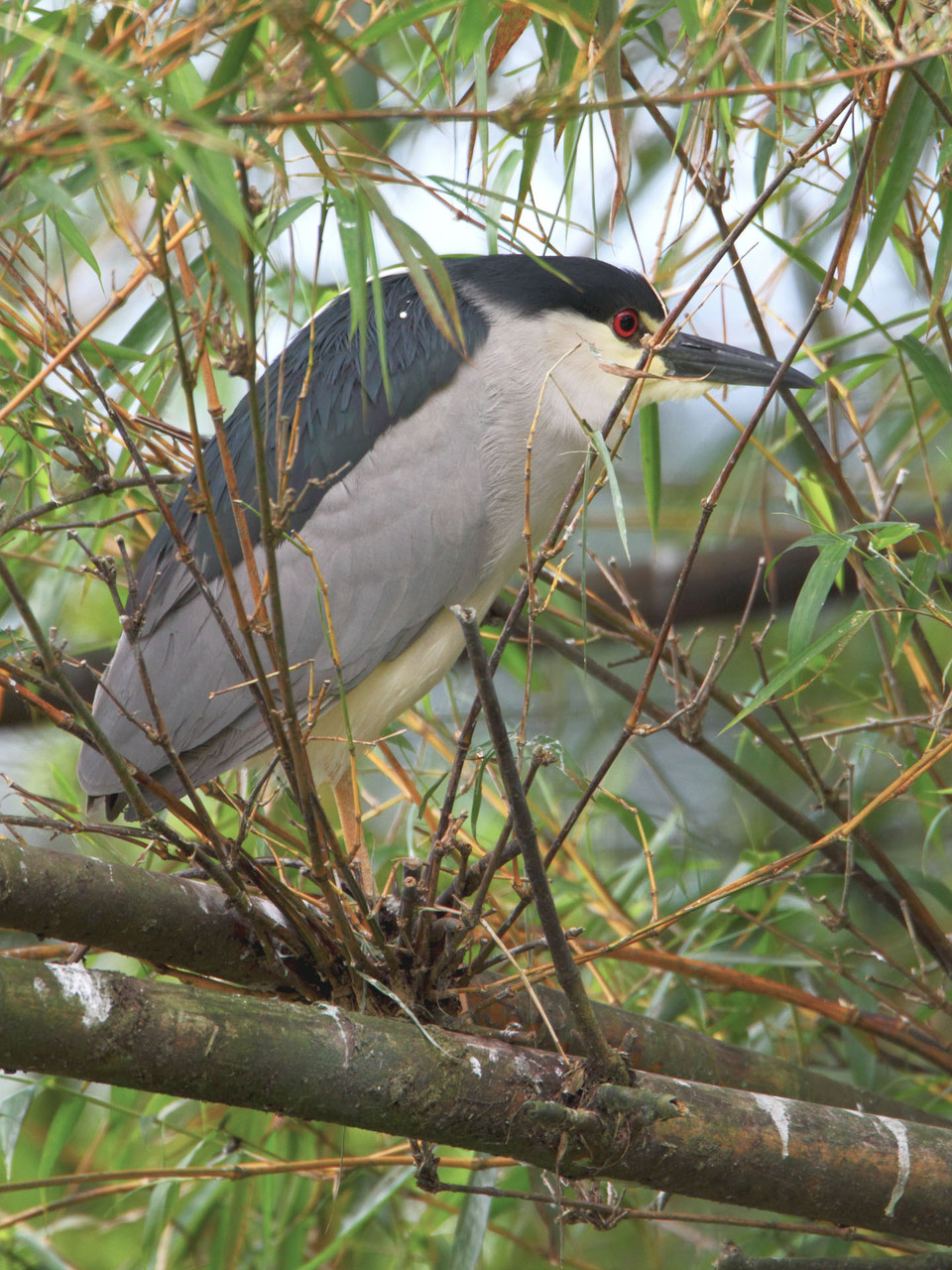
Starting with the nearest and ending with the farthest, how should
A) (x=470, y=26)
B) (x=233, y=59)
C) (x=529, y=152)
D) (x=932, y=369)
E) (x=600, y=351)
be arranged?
1. (x=233, y=59)
2. (x=470, y=26)
3. (x=529, y=152)
4. (x=932, y=369)
5. (x=600, y=351)

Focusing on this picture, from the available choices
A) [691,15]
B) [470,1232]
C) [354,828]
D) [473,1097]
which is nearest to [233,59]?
[691,15]

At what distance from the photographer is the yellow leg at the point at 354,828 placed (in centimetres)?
163

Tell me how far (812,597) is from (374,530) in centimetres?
74

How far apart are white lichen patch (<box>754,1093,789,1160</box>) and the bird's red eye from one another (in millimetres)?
1262

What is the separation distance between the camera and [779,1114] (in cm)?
143

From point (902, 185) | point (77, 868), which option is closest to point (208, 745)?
point (77, 868)

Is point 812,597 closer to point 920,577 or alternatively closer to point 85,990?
point 920,577

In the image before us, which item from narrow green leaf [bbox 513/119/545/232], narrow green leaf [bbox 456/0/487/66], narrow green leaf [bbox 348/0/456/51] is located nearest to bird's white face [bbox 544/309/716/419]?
narrow green leaf [bbox 513/119/545/232]

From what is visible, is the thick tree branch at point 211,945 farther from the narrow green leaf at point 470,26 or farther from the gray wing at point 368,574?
the narrow green leaf at point 470,26

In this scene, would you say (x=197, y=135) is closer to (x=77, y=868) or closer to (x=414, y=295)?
(x=77, y=868)

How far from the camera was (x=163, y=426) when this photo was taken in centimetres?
184

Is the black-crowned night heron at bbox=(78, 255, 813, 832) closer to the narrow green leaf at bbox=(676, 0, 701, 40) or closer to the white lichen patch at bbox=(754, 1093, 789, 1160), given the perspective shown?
the narrow green leaf at bbox=(676, 0, 701, 40)

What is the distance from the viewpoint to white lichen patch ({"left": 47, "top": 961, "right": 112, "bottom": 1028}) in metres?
1.04

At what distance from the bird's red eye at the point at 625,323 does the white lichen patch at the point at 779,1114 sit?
1262 millimetres
